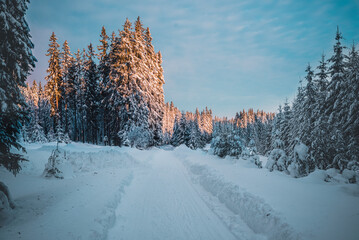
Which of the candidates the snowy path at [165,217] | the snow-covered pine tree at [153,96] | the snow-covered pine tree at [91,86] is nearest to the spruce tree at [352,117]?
the snowy path at [165,217]

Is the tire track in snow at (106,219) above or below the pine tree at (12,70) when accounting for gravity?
below

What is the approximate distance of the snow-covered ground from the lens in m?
3.57

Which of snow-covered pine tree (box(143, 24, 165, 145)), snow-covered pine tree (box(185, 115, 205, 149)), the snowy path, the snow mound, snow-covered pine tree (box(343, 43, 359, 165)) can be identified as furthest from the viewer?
snow-covered pine tree (box(185, 115, 205, 149))

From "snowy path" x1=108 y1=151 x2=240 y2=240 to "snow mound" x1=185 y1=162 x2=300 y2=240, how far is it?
725mm

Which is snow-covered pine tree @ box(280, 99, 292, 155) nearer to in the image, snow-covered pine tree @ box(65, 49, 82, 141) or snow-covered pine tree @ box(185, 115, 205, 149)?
snow-covered pine tree @ box(185, 115, 205, 149)

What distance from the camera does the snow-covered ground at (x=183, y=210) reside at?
3568 millimetres

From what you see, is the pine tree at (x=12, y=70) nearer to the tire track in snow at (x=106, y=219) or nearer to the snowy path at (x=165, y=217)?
the tire track in snow at (x=106, y=219)

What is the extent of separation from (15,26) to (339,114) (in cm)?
1648

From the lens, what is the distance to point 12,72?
200 inches

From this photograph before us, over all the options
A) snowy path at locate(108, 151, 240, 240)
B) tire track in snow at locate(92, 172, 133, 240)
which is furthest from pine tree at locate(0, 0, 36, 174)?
snowy path at locate(108, 151, 240, 240)

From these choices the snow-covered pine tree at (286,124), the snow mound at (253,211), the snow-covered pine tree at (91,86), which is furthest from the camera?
the snow-covered pine tree at (91,86)

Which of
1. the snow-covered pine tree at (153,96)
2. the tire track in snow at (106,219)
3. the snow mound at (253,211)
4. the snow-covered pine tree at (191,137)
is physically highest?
the snow-covered pine tree at (153,96)

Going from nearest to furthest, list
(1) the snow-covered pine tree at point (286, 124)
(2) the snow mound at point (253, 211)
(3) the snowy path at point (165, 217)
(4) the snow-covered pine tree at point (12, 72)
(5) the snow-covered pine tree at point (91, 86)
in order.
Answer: (2) the snow mound at point (253, 211) → (3) the snowy path at point (165, 217) → (4) the snow-covered pine tree at point (12, 72) → (1) the snow-covered pine tree at point (286, 124) → (5) the snow-covered pine tree at point (91, 86)

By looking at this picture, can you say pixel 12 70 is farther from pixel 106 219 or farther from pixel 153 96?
pixel 153 96
